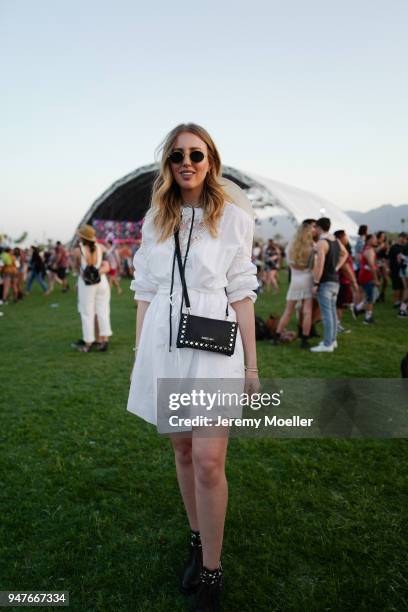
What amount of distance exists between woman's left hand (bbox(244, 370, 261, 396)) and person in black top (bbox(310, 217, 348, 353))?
5148 millimetres

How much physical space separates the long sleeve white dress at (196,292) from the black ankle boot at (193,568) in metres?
0.76

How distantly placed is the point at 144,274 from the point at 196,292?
1.16 feet

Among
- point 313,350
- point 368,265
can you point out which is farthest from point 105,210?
point 313,350

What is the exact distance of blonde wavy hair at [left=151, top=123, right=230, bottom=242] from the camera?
215 cm

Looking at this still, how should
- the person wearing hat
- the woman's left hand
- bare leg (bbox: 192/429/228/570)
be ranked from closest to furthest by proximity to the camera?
bare leg (bbox: 192/429/228/570), the woman's left hand, the person wearing hat

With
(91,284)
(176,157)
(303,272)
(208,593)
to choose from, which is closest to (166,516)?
(208,593)

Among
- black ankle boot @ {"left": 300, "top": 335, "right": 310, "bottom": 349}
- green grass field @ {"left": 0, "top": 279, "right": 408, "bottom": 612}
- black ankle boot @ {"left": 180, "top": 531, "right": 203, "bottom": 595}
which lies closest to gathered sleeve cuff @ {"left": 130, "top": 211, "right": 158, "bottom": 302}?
black ankle boot @ {"left": 180, "top": 531, "right": 203, "bottom": 595}

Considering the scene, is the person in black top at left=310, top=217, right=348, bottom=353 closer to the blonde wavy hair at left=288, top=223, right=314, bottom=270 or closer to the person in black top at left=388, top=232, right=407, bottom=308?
the blonde wavy hair at left=288, top=223, right=314, bottom=270

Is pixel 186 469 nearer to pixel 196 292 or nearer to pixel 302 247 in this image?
pixel 196 292

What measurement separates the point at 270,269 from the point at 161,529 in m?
14.4

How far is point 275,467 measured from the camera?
140 inches

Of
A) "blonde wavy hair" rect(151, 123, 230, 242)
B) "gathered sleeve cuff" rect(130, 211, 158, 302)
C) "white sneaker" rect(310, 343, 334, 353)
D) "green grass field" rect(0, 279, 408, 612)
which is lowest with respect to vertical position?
"white sneaker" rect(310, 343, 334, 353)

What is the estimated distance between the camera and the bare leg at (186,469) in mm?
2230

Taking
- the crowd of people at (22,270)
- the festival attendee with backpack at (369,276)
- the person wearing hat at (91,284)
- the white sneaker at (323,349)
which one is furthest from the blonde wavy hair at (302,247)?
the crowd of people at (22,270)
